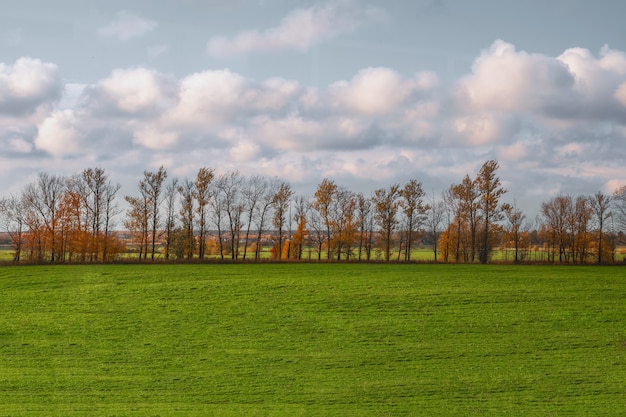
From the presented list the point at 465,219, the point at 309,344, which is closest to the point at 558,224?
the point at 465,219

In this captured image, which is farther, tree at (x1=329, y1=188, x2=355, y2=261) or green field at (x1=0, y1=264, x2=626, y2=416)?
tree at (x1=329, y1=188, x2=355, y2=261)

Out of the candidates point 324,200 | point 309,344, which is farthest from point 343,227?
point 309,344

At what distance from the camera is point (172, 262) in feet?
159

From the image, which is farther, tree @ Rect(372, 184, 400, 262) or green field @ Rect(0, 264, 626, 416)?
tree @ Rect(372, 184, 400, 262)

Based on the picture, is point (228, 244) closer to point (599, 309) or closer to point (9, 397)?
point (599, 309)

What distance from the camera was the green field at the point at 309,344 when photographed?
19.2 metres

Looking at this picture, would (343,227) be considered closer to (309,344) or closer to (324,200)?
(324,200)

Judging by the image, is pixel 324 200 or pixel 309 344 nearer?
pixel 309 344

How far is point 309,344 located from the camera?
1016 inches

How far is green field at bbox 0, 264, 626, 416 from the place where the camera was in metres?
19.2

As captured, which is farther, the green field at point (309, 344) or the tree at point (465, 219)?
the tree at point (465, 219)

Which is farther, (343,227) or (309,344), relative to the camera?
(343,227)

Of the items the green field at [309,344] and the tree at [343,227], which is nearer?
the green field at [309,344]

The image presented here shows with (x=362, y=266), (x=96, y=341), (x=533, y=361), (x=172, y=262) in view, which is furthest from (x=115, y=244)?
(x=533, y=361)
